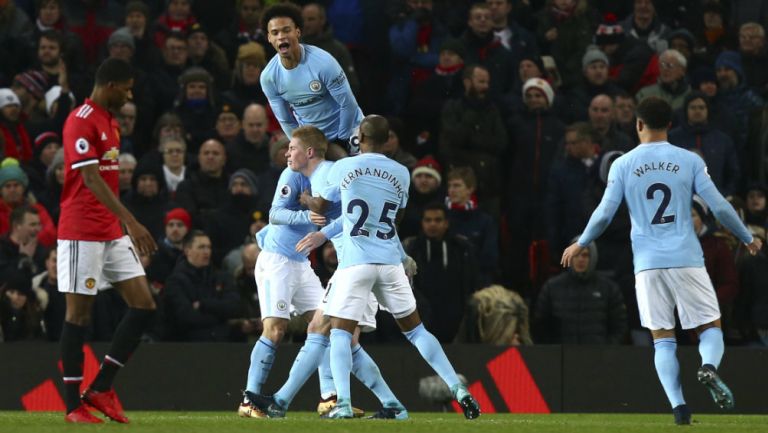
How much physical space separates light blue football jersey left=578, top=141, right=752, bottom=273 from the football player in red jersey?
3246 mm

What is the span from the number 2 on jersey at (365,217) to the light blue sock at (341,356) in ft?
2.37

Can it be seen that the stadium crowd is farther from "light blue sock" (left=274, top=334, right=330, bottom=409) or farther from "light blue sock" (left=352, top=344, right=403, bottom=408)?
"light blue sock" (left=274, top=334, right=330, bottom=409)

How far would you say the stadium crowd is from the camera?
1570cm

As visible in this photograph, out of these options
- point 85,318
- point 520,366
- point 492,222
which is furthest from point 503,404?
point 85,318

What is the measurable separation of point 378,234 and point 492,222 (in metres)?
5.71

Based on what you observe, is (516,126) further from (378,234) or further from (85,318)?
(85,318)

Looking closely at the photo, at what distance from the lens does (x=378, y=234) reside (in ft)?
36.9

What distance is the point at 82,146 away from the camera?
34.3 ft

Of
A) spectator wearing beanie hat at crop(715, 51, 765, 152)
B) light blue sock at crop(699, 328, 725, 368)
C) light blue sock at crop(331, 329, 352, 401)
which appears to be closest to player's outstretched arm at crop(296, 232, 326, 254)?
light blue sock at crop(331, 329, 352, 401)

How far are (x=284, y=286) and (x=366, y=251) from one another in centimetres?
125

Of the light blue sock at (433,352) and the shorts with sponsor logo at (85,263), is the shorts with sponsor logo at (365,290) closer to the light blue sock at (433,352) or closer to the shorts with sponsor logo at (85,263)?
the light blue sock at (433,352)

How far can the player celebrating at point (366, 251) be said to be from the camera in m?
11.2

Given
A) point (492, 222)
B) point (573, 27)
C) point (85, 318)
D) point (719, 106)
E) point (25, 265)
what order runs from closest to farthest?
1. point (85, 318)
2. point (25, 265)
3. point (492, 222)
4. point (719, 106)
5. point (573, 27)

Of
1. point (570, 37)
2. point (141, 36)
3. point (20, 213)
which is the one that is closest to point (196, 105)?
point (141, 36)
